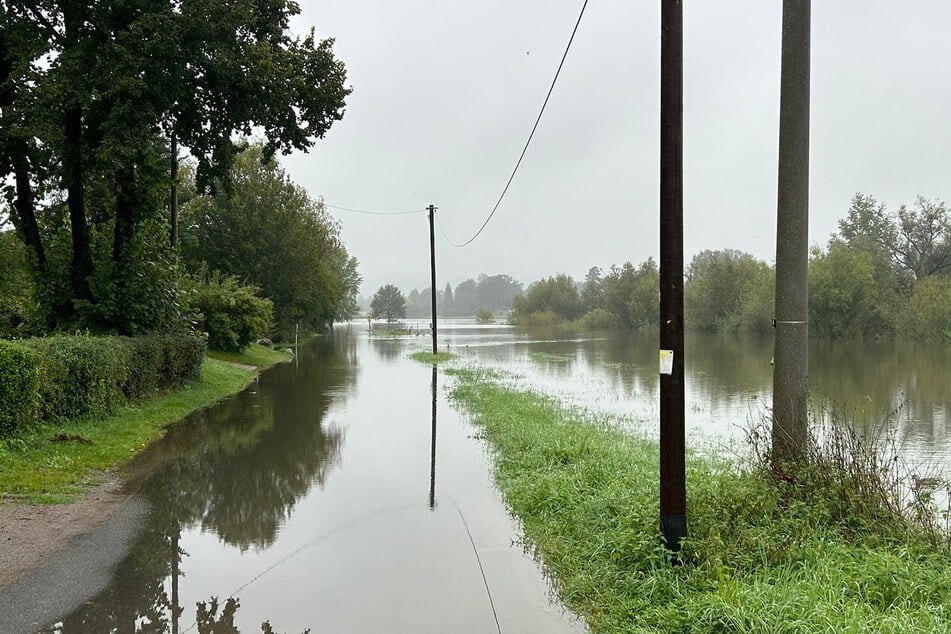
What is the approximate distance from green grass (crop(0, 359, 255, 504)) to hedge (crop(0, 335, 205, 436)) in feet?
0.89

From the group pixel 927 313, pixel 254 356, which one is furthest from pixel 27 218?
pixel 927 313

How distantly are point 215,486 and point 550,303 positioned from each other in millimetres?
113319

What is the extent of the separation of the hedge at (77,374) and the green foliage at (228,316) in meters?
11.4

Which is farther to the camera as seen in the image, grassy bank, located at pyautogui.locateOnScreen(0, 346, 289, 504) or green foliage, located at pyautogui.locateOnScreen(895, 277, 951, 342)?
green foliage, located at pyautogui.locateOnScreen(895, 277, 951, 342)

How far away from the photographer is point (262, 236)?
42062 mm

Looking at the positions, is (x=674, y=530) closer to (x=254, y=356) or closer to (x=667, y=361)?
(x=667, y=361)

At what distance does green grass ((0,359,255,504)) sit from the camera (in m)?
8.10

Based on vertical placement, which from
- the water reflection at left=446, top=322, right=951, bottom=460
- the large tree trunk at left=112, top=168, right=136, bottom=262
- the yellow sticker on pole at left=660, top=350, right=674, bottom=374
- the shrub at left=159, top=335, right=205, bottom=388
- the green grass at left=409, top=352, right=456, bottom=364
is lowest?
the water reflection at left=446, top=322, right=951, bottom=460

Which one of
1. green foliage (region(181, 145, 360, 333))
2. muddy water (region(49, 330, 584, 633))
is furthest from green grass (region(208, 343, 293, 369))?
muddy water (region(49, 330, 584, 633))

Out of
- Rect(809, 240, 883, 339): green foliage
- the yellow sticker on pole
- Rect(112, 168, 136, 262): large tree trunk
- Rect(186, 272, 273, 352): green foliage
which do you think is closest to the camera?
the yellow sticker on pole

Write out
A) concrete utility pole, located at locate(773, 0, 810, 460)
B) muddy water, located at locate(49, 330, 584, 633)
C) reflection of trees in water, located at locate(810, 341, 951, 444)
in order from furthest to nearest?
reflection of trees in water, located at locate(810, 341, 951, 444), concrete utility pole, located at locate(773, 0, 810, 460), muddy water, located at locate(49, 330, 584, 633)

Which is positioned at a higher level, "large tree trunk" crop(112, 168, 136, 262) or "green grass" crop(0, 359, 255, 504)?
"large tree trunk" crop(112, 168, 136, 262)

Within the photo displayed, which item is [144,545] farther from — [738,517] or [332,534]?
[738,517]

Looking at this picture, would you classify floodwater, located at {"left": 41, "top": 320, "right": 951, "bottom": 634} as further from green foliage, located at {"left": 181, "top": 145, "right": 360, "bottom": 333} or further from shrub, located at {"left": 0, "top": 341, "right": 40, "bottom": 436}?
green foliage, located at {"left": 181, "top": 145, "right": 360, "bottom": 333}
